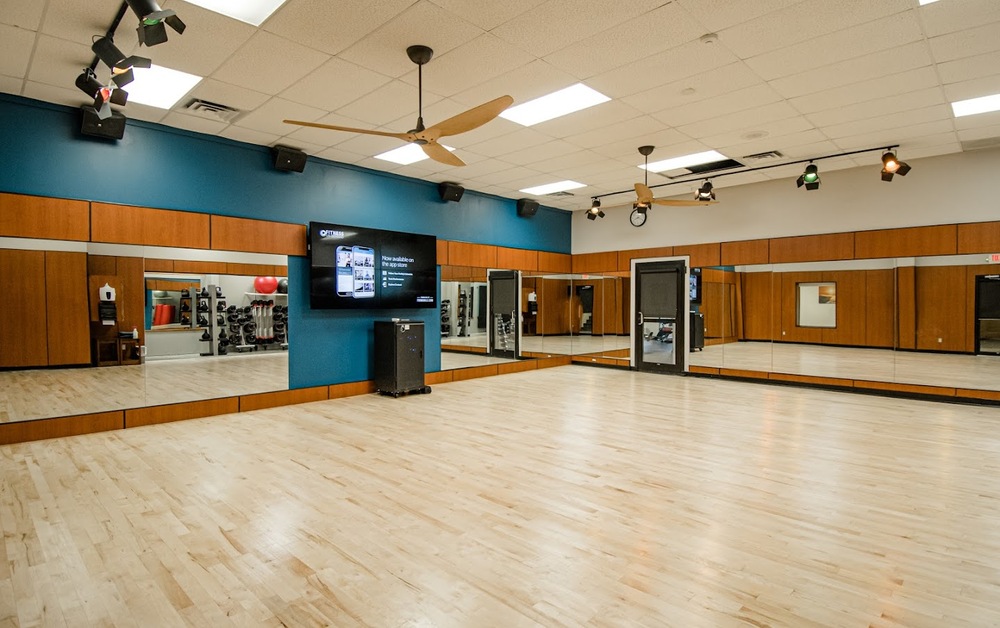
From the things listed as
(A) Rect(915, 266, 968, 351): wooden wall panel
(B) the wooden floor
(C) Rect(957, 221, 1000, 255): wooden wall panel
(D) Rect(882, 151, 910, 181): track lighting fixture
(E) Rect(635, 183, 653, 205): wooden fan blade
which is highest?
(D) Rect(882, 151, 910, 181): track lighting fixture

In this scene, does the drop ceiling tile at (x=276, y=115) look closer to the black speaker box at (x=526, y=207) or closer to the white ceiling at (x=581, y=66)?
the white ceiling at (x=581, y=66)

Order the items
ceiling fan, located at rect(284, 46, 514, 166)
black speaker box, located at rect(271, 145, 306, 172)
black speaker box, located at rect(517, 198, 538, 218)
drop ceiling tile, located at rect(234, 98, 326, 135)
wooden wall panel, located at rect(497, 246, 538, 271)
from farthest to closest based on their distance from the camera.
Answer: black speaker box, located at rect(517, 198, 538, 218) → wooden wall panel, located at rect(497, 246, 538, 271) → black speaker box, located at rect(271, 145, 306, 172) → drop ceiling tile, located at rect(234, 98, 326, 135) → ceiling fan, located at rect(284, 46, 514, 166)

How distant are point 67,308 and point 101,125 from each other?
6.71 ft

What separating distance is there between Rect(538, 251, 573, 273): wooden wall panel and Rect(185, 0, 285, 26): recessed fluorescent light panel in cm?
748

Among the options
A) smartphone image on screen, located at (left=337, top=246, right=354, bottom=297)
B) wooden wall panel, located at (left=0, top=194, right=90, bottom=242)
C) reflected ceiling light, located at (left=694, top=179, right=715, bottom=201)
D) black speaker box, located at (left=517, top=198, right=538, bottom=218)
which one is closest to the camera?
wooden wall panel, located at (left=0, top=194, right=90, bottom=242)

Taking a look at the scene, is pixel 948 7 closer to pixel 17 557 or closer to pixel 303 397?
pixel 17 557

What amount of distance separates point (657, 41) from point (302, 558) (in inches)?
171

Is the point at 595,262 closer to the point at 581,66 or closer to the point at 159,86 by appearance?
the point at 581,66

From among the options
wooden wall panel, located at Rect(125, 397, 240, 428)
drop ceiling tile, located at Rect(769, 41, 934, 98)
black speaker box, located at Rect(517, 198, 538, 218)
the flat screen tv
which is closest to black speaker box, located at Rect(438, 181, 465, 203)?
the flat screen tv

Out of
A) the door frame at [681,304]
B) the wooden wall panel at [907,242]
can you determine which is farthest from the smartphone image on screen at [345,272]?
the wooden wall panel at [907,242]

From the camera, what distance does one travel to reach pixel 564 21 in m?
3.72

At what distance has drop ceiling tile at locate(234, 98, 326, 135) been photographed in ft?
17.4

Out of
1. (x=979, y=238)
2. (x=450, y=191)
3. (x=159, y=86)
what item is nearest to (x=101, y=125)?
(x=159, y=86)

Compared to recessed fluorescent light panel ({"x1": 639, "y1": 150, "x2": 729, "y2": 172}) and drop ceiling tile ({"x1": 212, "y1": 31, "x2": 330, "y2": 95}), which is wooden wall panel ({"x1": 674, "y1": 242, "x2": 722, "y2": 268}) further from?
drop ceiling tile ({"x1": 212, "y1": 31, "x2": 330, "y2": 95})
